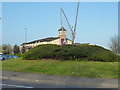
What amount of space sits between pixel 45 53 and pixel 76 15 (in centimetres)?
1455

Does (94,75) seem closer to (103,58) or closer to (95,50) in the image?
(103,58)

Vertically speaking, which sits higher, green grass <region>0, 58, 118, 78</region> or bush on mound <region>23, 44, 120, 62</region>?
bush on mound <region>23, 44, 120, 62</region>

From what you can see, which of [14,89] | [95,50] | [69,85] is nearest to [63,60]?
[95,50]

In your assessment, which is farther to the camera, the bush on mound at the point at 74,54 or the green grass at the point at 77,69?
the bush on mound at the point at 74,54

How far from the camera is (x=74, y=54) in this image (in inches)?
714

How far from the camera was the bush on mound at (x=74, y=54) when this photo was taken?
58.0ft

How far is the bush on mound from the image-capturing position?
17.7 meters

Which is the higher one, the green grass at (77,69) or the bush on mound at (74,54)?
the bush on mound at (74,54)

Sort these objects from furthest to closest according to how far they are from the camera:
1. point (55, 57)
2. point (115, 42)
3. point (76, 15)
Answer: point (115, 42)
point (76, 15)
point (55, 57)

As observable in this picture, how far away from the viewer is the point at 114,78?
9742 mm

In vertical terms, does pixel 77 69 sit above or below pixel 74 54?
below

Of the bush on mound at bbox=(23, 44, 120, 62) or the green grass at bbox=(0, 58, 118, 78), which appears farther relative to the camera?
the bush on mound at bbox=(23, 44, 120, 62)

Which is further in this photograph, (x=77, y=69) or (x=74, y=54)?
(x=74, y=54)

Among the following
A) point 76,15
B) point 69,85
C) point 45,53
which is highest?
point 76,15
